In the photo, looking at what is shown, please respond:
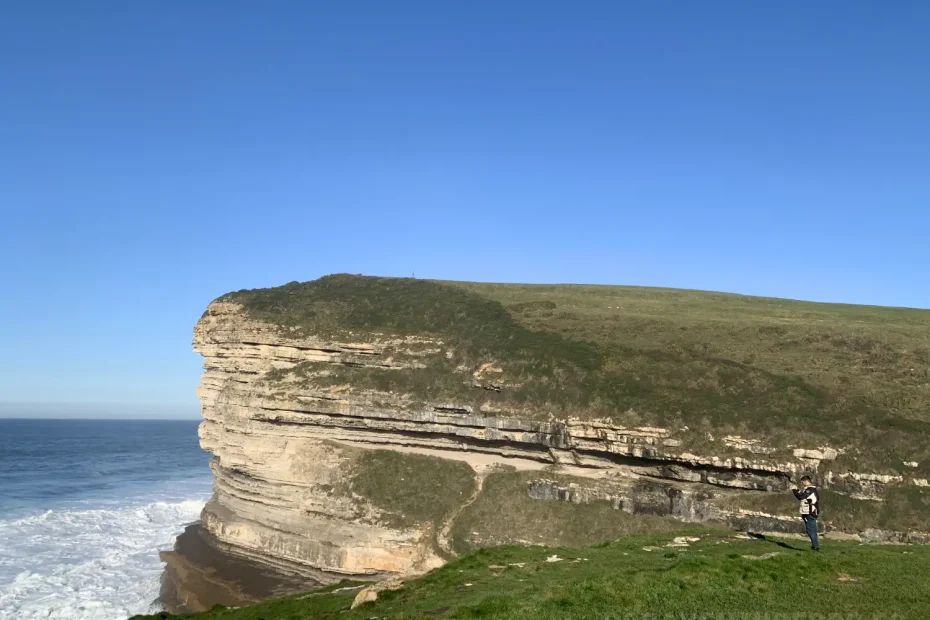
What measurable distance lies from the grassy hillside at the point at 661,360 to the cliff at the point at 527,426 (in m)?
0.16

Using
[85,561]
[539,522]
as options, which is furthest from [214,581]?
[539,522]

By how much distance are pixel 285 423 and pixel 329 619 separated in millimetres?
26824

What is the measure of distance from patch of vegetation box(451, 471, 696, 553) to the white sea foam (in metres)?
16.3

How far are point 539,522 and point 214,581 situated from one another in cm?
1795

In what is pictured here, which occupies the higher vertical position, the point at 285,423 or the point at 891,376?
the point at 891,376

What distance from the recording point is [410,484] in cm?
3603

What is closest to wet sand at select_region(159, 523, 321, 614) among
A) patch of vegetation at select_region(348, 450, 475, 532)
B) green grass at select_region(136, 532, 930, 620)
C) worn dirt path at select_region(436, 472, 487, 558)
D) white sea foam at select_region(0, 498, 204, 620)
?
white sea foam at select_region(0, 498, 204, 620)

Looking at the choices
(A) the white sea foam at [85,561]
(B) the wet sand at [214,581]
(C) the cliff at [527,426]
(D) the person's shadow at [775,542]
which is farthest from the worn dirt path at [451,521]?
(D) the person's shadow at [775,542]

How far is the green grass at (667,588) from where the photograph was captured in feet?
38.3

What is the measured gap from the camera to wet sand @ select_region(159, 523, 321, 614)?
30.0 meters

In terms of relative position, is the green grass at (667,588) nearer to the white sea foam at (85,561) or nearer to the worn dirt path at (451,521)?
the worn dirt path at (451,521)

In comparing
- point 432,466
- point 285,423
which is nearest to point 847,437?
point 432,466

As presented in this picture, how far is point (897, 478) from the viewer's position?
27.8 m

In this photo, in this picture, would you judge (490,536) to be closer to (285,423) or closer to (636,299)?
(285,423)
